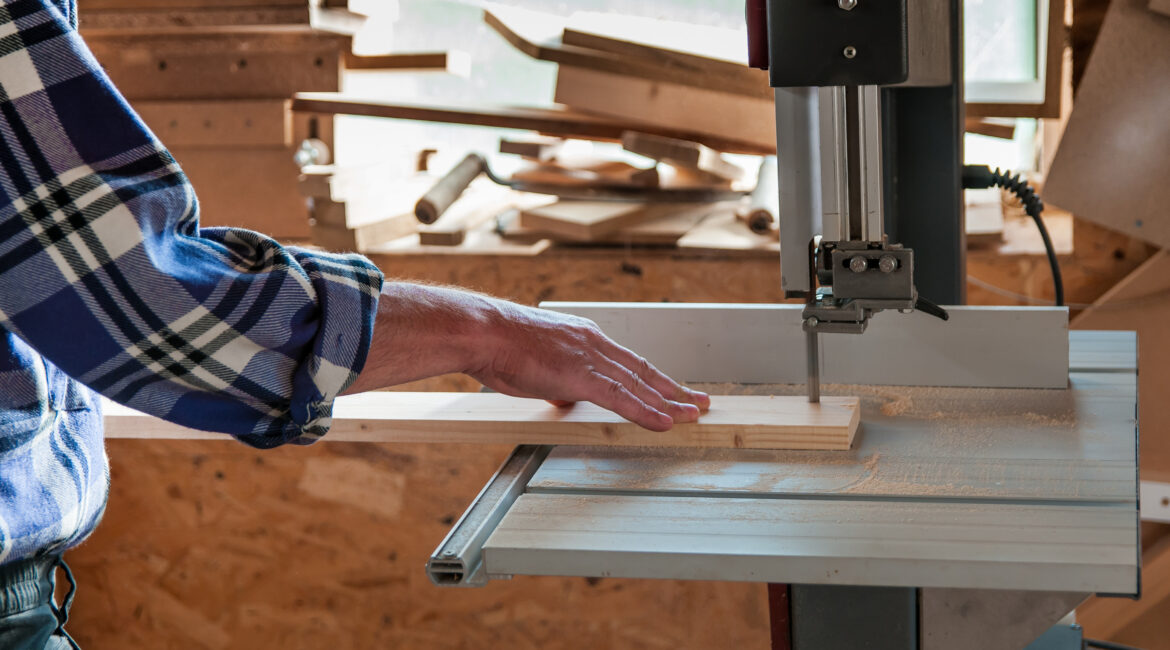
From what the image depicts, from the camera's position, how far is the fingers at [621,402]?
3.98ft

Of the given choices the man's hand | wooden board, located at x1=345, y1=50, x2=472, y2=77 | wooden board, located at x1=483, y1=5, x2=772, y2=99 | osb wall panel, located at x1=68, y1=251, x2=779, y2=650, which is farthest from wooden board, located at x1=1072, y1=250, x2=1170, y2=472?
wooden board, located at x1=345, y1=50, x2=472, y2=77

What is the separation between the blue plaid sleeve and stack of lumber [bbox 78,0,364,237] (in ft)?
5.33

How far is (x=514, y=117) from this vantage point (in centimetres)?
254

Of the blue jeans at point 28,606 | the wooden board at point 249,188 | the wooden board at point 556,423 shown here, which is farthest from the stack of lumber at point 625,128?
the blue jeans at point 28,606

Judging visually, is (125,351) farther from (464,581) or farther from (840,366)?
(840,366)

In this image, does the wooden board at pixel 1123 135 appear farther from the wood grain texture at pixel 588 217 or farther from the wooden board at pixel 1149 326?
the wood grain texture at pixel 588 217

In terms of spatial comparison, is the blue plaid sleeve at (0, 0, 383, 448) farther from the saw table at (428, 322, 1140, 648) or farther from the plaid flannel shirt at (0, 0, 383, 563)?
the saw table at (428, 322, 1140, 648)

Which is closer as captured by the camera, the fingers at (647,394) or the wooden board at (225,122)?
the fingers at (647,394)

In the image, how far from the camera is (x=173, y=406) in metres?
0.97

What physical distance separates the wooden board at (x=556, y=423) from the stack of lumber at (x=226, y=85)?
1255 millimetres

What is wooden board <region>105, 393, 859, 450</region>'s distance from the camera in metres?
1.23

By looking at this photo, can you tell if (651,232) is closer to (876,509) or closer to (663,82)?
(663,82)

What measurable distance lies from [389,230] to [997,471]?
1.75 m

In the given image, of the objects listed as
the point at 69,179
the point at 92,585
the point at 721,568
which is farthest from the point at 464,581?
the point at 92,585
